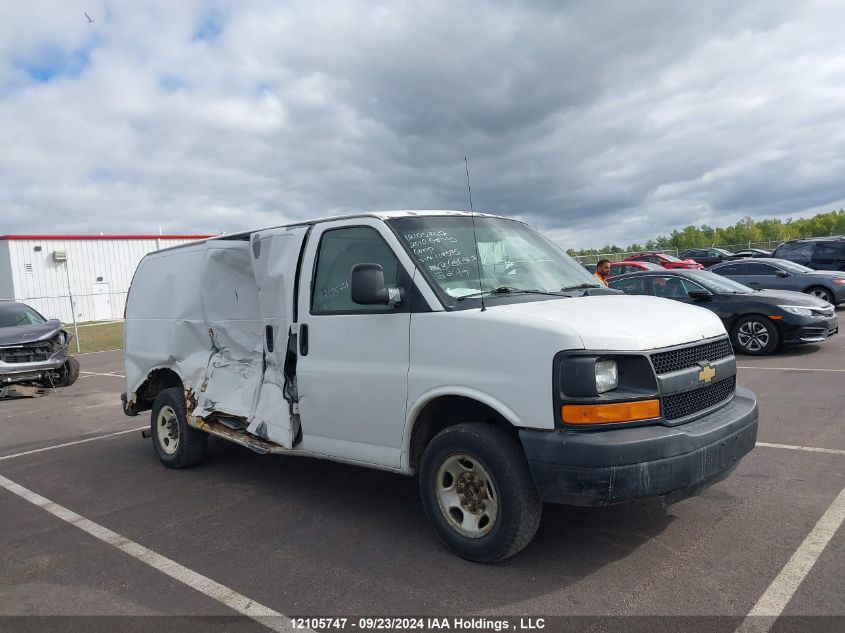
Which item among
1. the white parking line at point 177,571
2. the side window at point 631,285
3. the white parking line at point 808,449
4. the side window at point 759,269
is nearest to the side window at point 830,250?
the side window at point 759,269

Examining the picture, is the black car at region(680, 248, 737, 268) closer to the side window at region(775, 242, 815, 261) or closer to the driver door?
the side window at region(775, 242, 815, 261)

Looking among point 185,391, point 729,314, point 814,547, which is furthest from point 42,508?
point 729,314

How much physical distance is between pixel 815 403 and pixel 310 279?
5971 millimetres

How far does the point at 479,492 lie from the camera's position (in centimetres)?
385

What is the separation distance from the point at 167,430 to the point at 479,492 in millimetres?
3999

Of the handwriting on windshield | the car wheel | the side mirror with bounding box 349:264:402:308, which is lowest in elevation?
the car wheel

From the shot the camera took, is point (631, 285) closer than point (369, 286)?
No

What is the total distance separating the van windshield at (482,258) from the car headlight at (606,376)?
98cm

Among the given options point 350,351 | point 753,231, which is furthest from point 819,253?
point 753,231

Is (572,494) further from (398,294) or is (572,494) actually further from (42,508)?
(42,508)

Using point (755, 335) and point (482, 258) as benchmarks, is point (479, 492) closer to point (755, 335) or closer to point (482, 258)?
point (482, 258)

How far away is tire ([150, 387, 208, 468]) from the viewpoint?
629 cm

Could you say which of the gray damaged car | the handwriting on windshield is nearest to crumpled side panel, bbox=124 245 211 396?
the handwriting on windshield

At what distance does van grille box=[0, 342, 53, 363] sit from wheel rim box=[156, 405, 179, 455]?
286 inches
